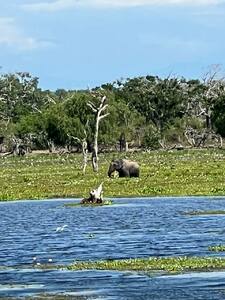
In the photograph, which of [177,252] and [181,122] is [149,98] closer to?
[181,122]

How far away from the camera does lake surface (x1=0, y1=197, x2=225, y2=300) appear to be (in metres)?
21.5

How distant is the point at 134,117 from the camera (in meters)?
138

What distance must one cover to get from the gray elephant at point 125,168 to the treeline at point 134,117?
41.4m

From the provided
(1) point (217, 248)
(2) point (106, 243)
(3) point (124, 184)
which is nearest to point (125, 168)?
(3) point (124, 184)

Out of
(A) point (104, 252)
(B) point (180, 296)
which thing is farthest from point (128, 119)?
(B) point (180, 296)

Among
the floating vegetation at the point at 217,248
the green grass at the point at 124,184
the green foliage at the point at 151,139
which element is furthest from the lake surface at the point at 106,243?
the green foliage at the point at 151,139

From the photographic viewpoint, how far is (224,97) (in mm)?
125750

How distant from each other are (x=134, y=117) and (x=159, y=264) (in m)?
114

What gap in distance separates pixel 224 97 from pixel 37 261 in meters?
100

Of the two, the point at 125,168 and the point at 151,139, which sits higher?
the point at 151,139

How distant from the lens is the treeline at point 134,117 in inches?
4774

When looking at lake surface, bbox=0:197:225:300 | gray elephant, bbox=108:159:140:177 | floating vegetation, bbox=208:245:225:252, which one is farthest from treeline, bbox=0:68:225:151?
floating vegetation, bbox=208:245:225:252

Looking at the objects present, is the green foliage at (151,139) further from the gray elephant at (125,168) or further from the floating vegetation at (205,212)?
the floating vegetation at (205,212)

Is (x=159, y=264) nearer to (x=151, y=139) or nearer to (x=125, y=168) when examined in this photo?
(x=125, y=168)
